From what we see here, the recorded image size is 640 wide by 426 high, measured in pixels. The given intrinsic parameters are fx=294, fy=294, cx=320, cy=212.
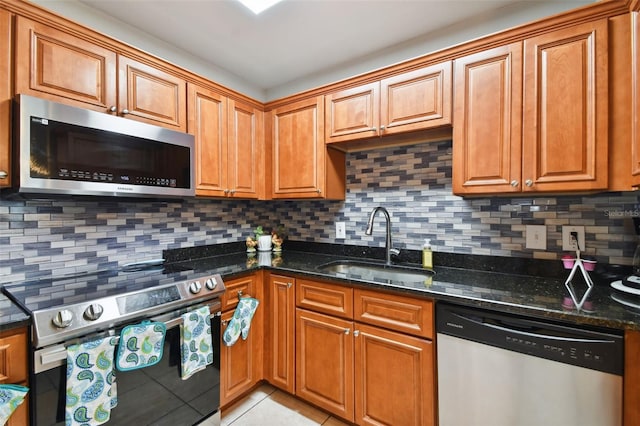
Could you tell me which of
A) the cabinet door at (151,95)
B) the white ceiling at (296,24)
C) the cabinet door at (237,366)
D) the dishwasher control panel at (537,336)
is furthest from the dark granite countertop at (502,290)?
the white ceiling at (296,24)

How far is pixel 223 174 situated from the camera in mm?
2125

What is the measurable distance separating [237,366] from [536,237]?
194cm

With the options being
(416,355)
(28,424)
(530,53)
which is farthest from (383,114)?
(28,424)

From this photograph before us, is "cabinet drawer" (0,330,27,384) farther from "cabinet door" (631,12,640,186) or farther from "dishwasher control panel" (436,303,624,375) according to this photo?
"cabinet door" (631,12,640,186)

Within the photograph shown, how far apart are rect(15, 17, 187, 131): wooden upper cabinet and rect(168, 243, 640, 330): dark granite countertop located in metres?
1.04

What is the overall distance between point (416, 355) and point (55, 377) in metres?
1.51

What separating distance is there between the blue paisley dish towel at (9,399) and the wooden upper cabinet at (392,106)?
1920 mm

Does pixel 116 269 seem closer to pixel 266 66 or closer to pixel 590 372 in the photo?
pixel 266 66

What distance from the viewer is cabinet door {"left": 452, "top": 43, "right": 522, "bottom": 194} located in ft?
4.80

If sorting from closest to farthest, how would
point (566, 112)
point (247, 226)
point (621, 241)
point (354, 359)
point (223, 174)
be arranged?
1. point (566, 112)
2. point (621, 241)
3. point (354, 359)
4. point (223, 174)
5. point (247, 226)

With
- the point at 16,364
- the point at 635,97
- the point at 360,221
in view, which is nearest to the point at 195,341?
the point at 16,364

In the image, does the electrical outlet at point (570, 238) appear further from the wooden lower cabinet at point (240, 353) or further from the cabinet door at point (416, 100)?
the wooden lower cabinet at point (240, 353)

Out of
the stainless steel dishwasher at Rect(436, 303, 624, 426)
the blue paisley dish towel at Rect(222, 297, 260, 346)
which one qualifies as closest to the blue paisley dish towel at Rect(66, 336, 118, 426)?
the blue paisley dish towel at Rect(222, 297, 260, 346)

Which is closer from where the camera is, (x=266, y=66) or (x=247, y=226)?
(x=266, y=66)
